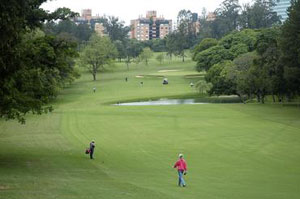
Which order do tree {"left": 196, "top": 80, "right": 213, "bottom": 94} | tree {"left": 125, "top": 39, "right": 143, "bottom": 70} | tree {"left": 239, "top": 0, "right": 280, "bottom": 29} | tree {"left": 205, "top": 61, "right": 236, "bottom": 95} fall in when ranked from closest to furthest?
tree {"left": 205, "top": 61, "right": 236, "bottom": 95} → tree {"left": 196, "top": 80, "right": 213, "bottom": 94} → tree {"left": 125, "top": 39, "right": 143, "bottom": 70} → tree {"left": 239, "top": 0, "right": 280, "bottom": 29}

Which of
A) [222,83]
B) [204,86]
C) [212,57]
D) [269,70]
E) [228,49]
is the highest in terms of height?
[228,49]

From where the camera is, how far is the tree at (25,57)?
66.1 ft

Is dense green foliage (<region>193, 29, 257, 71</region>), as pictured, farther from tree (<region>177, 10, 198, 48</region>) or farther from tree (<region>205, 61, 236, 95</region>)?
tree (<region>177, 10, 198, 48</region>)

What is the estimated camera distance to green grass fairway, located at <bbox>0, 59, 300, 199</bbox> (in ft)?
68.0

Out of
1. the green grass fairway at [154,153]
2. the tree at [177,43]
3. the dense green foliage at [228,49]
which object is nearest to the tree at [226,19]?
the tree at [177,43]

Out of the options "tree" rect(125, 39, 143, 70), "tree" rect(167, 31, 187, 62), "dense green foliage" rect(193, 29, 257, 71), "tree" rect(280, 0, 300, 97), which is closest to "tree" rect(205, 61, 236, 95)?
"dense green foliage" rect(193, 29, 257, 71)

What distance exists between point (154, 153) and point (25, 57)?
12.3m

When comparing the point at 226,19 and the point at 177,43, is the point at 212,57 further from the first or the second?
the point at 226,19

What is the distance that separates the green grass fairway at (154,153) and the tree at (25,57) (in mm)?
3680

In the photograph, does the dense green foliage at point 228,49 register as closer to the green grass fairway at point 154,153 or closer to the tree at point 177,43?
the green grass fairway at point 154,153

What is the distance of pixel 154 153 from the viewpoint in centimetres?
3341

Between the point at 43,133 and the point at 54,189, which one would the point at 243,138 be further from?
the point at 54,189

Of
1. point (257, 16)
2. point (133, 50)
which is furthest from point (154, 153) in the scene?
point (257, 16)

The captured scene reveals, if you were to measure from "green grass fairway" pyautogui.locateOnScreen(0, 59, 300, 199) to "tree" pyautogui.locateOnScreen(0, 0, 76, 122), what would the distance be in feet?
12.1
